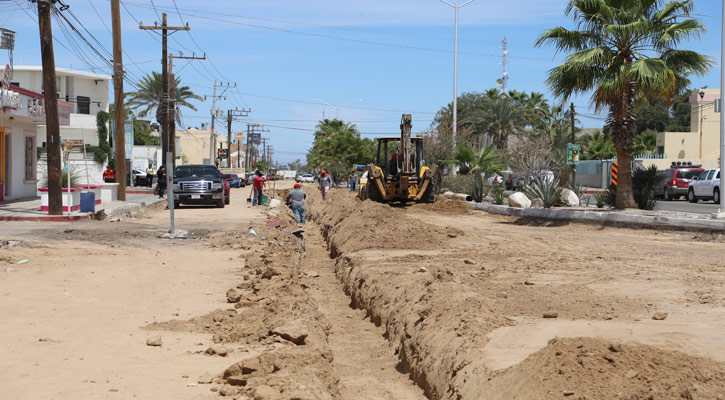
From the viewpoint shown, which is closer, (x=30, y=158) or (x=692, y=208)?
(x=692, y=208)

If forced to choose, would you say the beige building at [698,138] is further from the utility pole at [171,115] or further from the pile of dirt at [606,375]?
the pile of dirt at [606,375]

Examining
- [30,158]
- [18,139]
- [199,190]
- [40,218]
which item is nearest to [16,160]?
[18,139]

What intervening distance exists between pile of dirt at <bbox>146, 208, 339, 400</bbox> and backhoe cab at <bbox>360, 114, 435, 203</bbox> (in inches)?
616

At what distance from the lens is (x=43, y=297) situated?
980cm

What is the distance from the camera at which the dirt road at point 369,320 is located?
578 cm

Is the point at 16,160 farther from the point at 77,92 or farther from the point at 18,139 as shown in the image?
the point at 77,92

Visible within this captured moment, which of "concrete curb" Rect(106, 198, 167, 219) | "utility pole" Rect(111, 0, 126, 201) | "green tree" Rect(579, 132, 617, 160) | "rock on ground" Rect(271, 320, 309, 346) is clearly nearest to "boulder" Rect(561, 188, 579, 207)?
"concrete curb" Rect(106, 198, 167, 219)

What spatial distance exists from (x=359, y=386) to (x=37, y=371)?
292 cm

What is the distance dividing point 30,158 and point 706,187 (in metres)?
28.6

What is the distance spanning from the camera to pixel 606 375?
16.9 ft

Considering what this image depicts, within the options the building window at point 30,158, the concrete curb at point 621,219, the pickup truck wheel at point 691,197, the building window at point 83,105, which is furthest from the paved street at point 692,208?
the building window at point 83,105

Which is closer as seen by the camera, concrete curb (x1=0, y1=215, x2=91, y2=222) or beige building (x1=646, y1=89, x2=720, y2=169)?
concrete curb (x1=0, y1=215, x2=91, y2=222)

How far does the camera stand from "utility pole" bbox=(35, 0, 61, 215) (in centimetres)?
2169

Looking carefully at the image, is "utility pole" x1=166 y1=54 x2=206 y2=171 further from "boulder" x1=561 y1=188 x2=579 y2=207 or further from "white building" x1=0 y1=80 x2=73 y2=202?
"boulder" x1=561 y1=188 x2=579 y2=207
